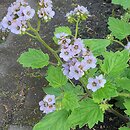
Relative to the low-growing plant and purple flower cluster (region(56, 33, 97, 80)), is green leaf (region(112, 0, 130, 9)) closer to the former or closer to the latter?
the low-growing plant

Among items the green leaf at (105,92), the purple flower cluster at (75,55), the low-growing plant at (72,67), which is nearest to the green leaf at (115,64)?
the low-growing plant at (72,67)

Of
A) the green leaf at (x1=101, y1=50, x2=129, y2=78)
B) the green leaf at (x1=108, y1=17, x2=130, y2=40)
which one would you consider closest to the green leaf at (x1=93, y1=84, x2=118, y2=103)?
the green leaf at (x1=101, y1=50, x2=129, y2=78)

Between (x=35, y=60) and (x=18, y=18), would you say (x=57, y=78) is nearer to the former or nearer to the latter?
(x=35, y=60)

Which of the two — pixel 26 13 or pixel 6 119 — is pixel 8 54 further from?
pixel 26 13

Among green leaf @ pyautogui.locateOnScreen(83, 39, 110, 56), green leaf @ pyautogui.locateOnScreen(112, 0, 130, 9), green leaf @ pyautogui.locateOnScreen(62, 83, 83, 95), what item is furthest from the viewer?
green leaf @ pyautogui.locateOnScreen(112, 0, 130, 9)

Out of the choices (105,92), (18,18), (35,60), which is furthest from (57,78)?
(18,18)

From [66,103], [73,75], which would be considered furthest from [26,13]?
[66,103]

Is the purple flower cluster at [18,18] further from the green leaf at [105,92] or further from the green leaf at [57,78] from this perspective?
the green leaf at [105,92]
